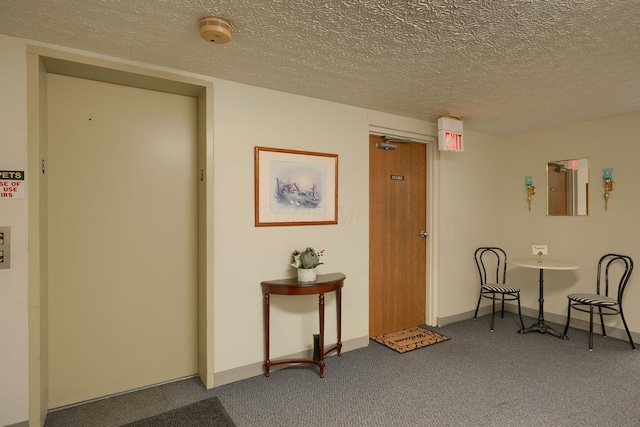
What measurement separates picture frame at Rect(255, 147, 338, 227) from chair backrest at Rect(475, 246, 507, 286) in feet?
7.77

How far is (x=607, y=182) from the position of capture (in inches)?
146

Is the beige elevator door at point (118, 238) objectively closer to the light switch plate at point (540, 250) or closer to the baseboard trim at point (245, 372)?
the baseboard trim at point (245, 372)

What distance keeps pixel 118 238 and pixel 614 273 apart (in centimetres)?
487

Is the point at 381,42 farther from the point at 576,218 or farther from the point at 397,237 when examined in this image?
the point at 576,218

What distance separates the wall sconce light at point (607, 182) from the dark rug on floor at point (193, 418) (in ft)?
14.1

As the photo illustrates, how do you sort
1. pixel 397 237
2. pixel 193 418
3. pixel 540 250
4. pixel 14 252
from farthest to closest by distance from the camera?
pixel 540 250, pixel 397 237, pixel 193 418, pixel 14 252

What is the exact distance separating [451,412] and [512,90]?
8.45ft

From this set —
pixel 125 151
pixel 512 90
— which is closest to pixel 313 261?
pixel 125 151

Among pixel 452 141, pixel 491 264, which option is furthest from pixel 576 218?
pixel 452 141

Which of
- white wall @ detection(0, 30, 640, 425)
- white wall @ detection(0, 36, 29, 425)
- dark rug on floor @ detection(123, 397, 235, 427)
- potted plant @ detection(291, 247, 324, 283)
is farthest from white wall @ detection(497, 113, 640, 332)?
white wall @ detection(0, 36, 29, 425)

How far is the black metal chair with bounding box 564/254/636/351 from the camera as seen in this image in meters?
3.40

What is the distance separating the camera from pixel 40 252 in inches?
84.0

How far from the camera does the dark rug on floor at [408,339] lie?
3.43 m

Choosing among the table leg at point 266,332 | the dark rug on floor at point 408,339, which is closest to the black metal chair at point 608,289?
the dark rug on floor at point 408,339
